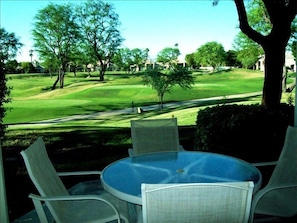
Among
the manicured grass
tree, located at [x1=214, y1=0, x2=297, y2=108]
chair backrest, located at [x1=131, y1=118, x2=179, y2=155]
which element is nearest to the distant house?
the manicured grass

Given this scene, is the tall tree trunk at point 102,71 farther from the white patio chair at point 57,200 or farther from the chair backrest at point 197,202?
the chair backrest at point 197,202

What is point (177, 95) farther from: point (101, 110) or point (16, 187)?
point (16, 187)

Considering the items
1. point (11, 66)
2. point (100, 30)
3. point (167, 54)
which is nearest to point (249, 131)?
point (167, 54)

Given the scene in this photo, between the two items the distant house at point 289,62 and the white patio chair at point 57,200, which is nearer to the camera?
the white patio chair at point 57,200

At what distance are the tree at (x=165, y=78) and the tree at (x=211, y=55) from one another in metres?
0.32

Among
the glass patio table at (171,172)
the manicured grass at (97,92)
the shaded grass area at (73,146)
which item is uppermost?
the manicured grass at (97,92)

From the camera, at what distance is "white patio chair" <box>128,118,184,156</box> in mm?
4055

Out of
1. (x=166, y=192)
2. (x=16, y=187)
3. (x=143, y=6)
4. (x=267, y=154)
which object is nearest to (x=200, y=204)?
(x=166, y=192)

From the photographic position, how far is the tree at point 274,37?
479 cm

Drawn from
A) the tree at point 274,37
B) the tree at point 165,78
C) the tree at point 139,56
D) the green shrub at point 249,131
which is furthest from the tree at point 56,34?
the green shrub at point 249,131

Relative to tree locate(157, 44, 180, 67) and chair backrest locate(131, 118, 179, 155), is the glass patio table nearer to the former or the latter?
chair backrest locate(131, 118, 179, 155)

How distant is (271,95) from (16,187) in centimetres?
412

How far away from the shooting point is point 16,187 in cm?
459

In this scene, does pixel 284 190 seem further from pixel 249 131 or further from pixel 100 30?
pixel 100 30
